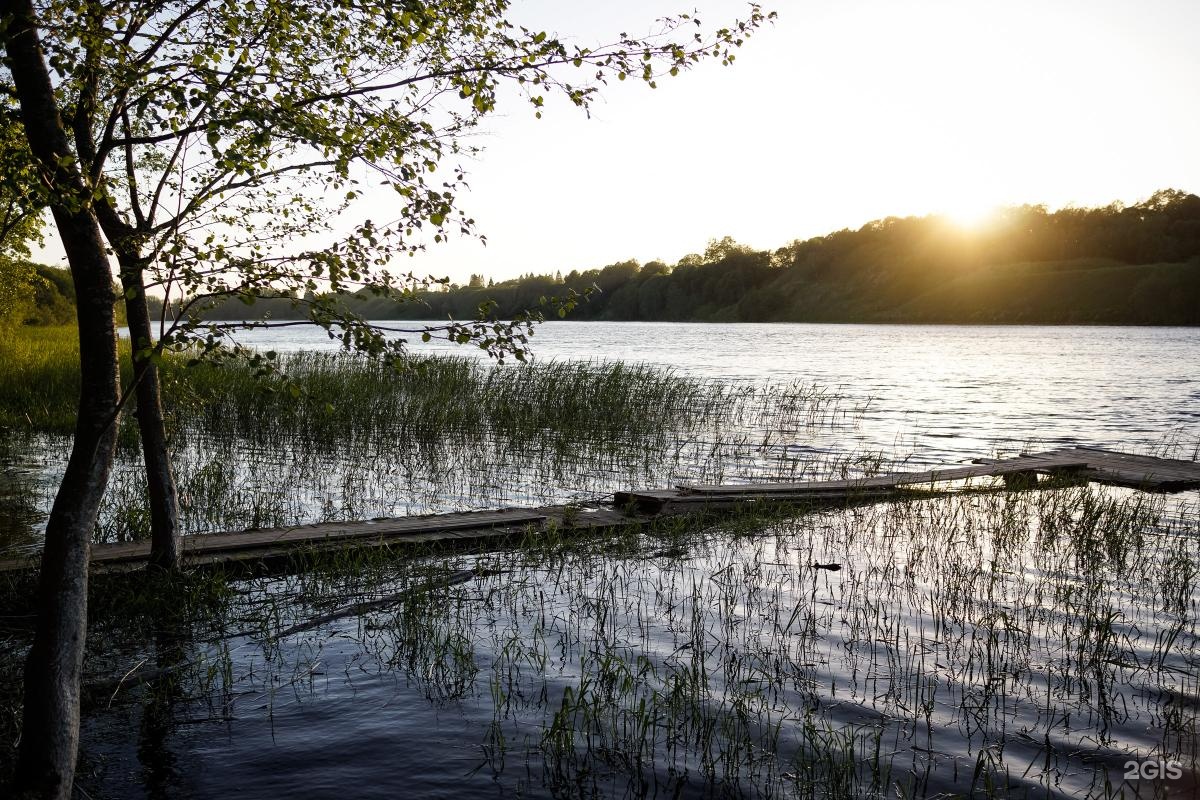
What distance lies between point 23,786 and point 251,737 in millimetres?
1673

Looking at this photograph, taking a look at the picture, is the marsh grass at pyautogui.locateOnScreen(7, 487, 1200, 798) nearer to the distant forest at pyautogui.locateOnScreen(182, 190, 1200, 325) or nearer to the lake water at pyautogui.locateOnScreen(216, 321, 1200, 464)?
the lake water at pyautogui.locateOnScreen(216, 321, 1200, 464)

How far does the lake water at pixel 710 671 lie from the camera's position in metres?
5.26

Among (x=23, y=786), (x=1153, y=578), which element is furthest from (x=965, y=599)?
(x=23, y=786)

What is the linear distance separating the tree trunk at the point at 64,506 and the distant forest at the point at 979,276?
4758 inches

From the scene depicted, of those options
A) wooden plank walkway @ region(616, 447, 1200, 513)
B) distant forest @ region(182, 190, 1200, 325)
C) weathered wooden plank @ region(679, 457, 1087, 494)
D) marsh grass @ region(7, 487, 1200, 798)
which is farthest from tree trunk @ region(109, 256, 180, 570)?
distant forest @ region(182, 190, 1200, 325)

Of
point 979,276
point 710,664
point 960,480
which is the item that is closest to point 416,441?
point 960,480

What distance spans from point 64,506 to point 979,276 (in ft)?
569

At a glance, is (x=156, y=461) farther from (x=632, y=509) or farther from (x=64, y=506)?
(x=632, y=509)

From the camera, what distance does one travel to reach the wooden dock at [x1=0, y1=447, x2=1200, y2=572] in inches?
360

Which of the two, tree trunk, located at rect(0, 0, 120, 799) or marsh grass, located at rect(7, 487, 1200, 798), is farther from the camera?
marsh grass, located at rect(7, 487, 1200, 798)

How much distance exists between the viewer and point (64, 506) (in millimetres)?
4199

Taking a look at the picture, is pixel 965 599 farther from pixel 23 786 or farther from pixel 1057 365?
pixel 1057 365

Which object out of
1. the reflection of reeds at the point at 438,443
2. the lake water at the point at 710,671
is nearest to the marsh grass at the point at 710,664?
the lake water at the point at 710,671

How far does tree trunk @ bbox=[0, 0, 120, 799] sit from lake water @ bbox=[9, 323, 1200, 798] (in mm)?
924
